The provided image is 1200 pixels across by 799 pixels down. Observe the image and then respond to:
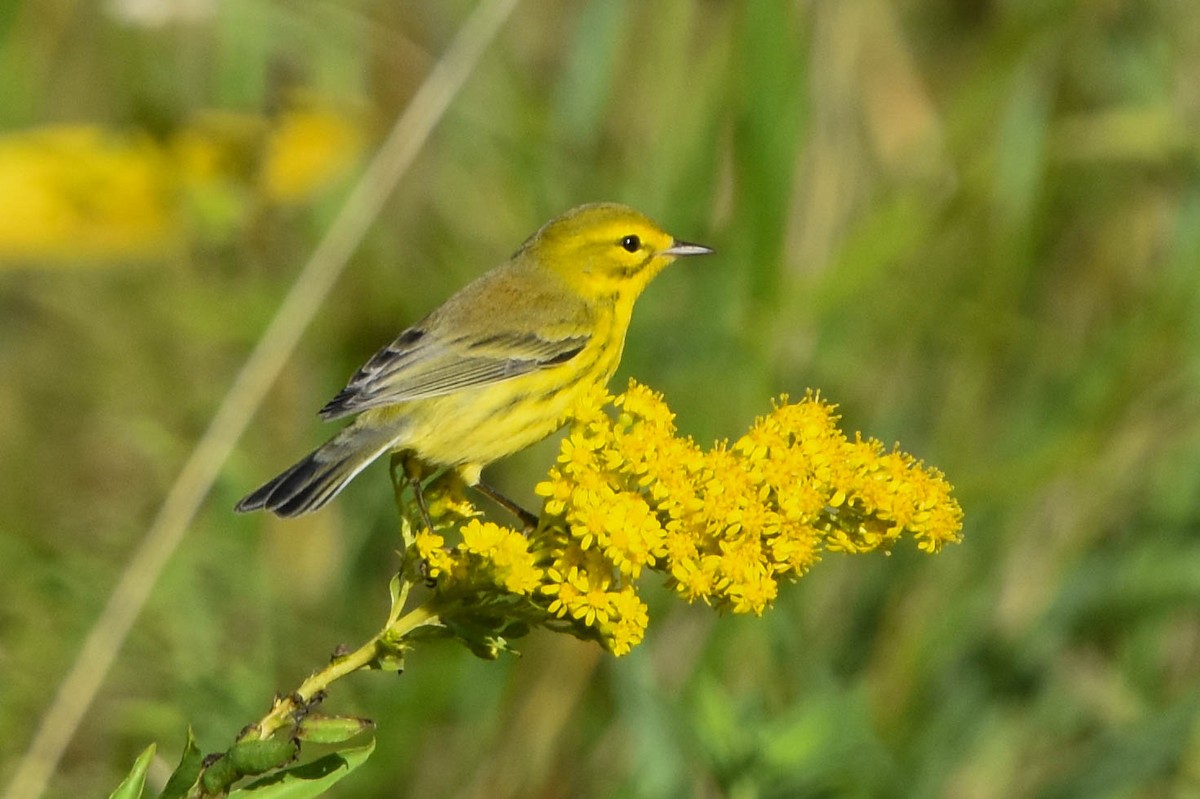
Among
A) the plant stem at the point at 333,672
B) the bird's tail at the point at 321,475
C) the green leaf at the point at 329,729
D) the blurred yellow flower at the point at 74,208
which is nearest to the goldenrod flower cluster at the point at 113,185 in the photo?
the blurred yellow flower at the point at 74,208

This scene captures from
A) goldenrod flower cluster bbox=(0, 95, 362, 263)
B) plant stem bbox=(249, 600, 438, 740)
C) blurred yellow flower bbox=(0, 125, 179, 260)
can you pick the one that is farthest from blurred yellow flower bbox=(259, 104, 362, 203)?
plant stem bbox=(249, 600, 438, 740)

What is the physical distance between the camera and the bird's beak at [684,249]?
3722 mm

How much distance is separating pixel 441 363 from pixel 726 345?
3.29ft

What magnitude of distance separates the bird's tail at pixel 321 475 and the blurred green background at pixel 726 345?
2.30 ft

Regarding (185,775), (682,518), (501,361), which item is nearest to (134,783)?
(185,775)

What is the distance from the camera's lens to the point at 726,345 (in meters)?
4.20

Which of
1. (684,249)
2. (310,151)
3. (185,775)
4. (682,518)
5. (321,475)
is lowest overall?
(185,775)

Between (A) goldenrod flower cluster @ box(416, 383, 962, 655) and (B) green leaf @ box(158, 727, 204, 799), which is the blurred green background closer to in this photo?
(A) goldenrod flower cluster @ box(416, 383, 962, 655)

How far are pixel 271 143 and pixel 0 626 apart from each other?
1464 mm

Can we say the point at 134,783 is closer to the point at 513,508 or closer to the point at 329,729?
the point at 329,729

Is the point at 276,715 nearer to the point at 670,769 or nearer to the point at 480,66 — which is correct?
the point at 670,769

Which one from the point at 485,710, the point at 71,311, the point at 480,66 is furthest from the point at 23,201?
the point at 485,710

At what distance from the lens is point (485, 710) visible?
424 cm

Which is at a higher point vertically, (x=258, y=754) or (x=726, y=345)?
(x=726, y=345)
